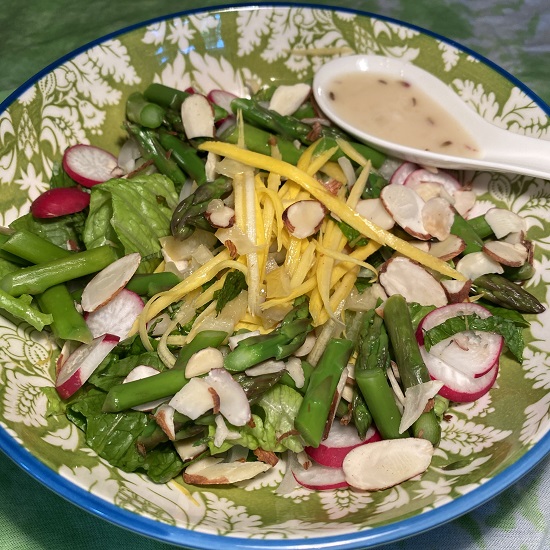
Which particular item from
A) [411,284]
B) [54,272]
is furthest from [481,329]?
[54,272]

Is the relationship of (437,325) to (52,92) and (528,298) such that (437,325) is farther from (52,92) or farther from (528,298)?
(52,92)

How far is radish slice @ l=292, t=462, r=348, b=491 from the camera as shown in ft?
9.56

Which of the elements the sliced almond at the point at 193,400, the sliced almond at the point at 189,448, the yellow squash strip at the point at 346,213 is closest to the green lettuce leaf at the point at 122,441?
the sliced almond at the point at 189,448

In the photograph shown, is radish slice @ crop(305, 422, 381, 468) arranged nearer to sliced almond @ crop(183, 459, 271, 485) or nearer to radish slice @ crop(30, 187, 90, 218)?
sliced almond @ crop(183, 459, 271, 485)

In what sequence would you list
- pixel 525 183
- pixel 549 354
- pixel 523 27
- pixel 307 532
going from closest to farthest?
pixel 307 532, pixel 549 354, pixel 525 183, pixel 523 27

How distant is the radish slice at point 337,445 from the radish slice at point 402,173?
1485 millimetres

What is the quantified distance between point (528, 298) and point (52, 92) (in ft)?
9.18

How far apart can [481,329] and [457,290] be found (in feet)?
0.81

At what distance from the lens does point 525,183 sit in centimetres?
378

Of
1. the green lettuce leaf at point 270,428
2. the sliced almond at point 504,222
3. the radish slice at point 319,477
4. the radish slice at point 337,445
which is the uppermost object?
the sliced almond at point 504,222

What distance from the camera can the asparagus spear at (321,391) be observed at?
281 centimetres

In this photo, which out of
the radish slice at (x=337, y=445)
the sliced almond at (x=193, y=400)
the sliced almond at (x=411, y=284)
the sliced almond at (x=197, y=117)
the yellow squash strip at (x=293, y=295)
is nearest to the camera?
the sliced almond at (x=193, y=400)

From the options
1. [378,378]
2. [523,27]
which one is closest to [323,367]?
[378,378]

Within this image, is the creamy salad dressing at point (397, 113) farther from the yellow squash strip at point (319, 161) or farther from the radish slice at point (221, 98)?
the radish slice at point (221, 98)
